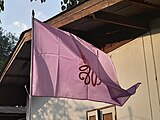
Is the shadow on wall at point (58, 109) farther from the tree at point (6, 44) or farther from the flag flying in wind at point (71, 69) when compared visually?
the tree at point (6, 44)

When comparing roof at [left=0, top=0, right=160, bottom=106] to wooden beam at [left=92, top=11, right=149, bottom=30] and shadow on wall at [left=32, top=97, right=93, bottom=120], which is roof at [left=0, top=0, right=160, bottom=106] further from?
shadow on wall at [left=32, top=97, right=93, bottom=120]

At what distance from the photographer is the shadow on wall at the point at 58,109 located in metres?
6.55

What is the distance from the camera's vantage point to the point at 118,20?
492cm

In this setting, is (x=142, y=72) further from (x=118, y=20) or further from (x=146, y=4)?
(x=146, y=4)

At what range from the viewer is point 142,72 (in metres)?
5.10

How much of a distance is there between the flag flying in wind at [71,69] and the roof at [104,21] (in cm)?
80

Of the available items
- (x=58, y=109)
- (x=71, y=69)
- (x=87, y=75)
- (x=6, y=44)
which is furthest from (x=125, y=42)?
(x=6, y=44)

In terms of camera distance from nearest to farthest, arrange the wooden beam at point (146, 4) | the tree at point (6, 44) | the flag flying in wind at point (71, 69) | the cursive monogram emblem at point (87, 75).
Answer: the flag flying in wind at point (71, 69), the cursive monogram emblem at point (87, 75), the wooden beam at point (146, 4), the tree at point (6, 44)

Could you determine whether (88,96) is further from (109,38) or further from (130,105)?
(109,38)

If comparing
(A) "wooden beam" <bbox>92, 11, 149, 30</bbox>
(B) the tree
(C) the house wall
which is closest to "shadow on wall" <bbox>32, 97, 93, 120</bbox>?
(C) the house wall

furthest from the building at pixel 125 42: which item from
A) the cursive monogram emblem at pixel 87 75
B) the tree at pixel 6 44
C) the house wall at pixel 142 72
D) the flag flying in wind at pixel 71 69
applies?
the tree at pixel 6 44

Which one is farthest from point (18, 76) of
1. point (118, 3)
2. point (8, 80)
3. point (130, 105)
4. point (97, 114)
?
point (118, 3)

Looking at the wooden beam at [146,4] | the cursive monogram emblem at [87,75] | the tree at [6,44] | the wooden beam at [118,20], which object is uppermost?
the tree at [6,44]

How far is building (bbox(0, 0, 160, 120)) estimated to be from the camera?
4805 millimetres
